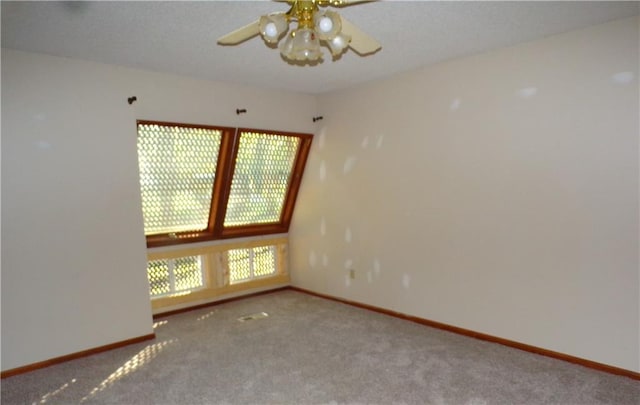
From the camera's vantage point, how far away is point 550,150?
9.71 feet

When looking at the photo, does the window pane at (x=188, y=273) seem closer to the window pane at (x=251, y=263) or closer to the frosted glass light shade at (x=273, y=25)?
the window pane at (x=251, y=263)

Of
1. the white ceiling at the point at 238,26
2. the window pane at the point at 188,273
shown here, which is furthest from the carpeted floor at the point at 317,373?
the white ceiling at the point at 238,26

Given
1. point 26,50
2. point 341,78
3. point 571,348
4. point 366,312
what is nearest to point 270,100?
point 341,78

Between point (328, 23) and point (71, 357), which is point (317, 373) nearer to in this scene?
point (71, 357)

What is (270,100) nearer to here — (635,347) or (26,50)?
(26,50)

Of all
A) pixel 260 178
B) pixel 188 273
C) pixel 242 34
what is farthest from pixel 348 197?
pixel 242 34

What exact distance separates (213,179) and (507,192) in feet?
9.18

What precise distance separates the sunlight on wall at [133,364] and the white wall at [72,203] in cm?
27

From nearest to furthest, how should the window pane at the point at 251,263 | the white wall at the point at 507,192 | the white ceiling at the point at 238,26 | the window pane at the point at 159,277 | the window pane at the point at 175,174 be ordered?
the white ceiling at the point at 238,26 < the white wall at the point at 507,192 < the window pane at the point at 175,174 < the window pane at the point at 159,277 < the window pane at the point at 251,263

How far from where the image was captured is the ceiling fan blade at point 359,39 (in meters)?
2.01

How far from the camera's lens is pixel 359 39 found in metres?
2.14

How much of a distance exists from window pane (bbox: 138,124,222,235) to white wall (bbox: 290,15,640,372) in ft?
4.59

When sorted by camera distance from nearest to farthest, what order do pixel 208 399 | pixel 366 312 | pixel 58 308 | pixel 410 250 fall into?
1. pixel 208 399
2. pixel 58 308
3. pixel 410 250
4. pixel 366 312

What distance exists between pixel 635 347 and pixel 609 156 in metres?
1.22
